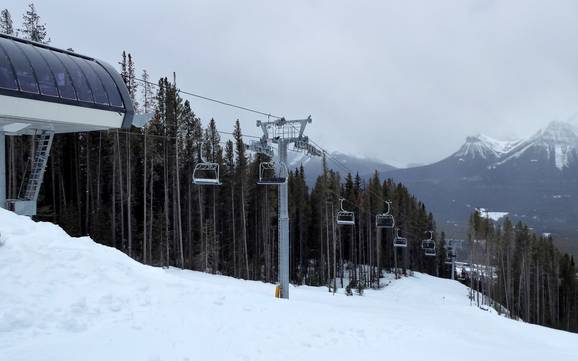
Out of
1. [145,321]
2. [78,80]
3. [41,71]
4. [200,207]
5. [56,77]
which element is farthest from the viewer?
[200,207]

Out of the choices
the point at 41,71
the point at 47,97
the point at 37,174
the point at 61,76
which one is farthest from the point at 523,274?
the point at 41,71

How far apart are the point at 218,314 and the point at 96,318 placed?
2.67 meters

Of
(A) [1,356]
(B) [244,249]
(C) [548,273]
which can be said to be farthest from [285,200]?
(C) [548,273]

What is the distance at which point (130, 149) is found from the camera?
1260 inches

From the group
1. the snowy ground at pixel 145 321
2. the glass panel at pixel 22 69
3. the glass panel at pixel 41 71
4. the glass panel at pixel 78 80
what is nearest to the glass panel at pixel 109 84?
the glass panel at pixel 78 80

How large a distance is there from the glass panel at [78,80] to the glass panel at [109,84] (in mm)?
827

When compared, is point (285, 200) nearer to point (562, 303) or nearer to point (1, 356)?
point (1, 356)

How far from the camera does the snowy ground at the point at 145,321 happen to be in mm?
7293

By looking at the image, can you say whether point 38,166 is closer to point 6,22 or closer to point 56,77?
point 56,77

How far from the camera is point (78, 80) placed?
1542 centimetres

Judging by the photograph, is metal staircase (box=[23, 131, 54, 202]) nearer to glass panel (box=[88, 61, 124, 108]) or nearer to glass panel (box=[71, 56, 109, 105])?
glass panel (box=[71, 56, 109, 105])

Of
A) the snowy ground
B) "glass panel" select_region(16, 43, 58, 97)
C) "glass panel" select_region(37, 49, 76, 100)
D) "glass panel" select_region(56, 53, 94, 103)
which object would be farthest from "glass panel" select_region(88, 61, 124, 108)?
the snowy ground

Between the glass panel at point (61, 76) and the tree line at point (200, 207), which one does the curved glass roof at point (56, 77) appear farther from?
the tree line at point (200, 207)

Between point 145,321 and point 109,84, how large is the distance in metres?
11.2
